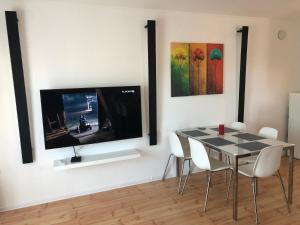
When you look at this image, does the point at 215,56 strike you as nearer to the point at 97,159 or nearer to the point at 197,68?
the point at 197,68

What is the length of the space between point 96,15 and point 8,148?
6.18 feet

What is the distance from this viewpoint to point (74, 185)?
314cm

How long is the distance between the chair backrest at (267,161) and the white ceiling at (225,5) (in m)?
1.84

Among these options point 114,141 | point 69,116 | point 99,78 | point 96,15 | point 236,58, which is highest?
point 96,15

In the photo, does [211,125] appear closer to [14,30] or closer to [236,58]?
[236,58]

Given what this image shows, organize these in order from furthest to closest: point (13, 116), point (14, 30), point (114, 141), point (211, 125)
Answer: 1. point (211, 125)
2. point (114, 141)
3. point (13, 116)
4. point (14, 30)

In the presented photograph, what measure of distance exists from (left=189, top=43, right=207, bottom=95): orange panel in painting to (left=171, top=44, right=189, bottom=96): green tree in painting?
80mm

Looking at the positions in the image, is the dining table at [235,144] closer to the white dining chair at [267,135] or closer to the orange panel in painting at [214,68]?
the white dining chair at [267,135]

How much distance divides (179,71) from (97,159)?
65.2 inches

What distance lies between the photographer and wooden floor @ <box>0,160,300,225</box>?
2584 millimetres

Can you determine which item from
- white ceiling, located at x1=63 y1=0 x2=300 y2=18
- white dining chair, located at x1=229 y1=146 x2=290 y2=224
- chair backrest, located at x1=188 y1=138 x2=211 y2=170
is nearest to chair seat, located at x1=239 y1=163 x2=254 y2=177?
white dining chair, located at x1=229 y1=146 x2=290 y2=224

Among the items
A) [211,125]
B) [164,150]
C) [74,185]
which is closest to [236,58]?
[211,125]

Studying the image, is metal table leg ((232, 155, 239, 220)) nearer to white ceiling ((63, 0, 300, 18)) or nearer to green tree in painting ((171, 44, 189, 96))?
green tree in painting ((171, 44, 189, 96))

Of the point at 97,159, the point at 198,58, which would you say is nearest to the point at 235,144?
the point at 198,58
